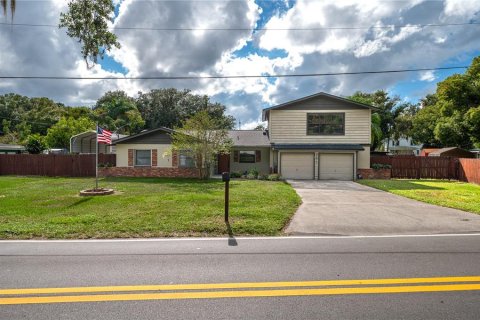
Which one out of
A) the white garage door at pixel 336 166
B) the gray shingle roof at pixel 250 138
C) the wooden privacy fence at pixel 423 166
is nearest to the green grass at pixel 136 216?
the white garage door at pixel 336 166

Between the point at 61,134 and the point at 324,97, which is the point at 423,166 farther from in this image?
the point at 61,134

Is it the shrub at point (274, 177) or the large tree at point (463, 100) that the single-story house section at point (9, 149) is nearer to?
the shrub at point (274, 177)

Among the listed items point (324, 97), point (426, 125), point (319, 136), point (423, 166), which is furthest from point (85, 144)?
point (426, 125)

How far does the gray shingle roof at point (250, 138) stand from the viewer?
23.5 meters

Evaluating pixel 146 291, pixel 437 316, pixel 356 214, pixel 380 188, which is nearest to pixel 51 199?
pixel 146 291

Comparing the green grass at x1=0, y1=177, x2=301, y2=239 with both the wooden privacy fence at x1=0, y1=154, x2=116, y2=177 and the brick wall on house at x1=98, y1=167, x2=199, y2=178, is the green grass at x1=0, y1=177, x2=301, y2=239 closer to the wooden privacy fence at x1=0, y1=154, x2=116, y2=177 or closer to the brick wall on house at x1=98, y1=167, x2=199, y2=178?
the brick wall on house at x1=98, y1=167, x2=199, y2=178

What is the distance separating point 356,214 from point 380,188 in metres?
8.16

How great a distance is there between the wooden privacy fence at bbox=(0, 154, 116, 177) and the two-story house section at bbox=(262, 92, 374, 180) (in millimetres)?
13894

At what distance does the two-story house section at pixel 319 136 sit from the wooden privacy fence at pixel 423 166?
94.9 inches

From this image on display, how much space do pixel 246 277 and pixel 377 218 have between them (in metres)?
5.63

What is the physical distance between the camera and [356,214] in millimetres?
9109

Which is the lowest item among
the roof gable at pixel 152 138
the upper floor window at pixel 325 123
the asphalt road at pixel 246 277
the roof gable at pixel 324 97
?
the asphalt road at pixel 246 277

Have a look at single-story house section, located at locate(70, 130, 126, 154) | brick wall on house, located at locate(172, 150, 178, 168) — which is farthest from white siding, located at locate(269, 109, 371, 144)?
single-story house section, located at locate(70, 130, 126, 154)

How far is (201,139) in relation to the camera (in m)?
19.4
